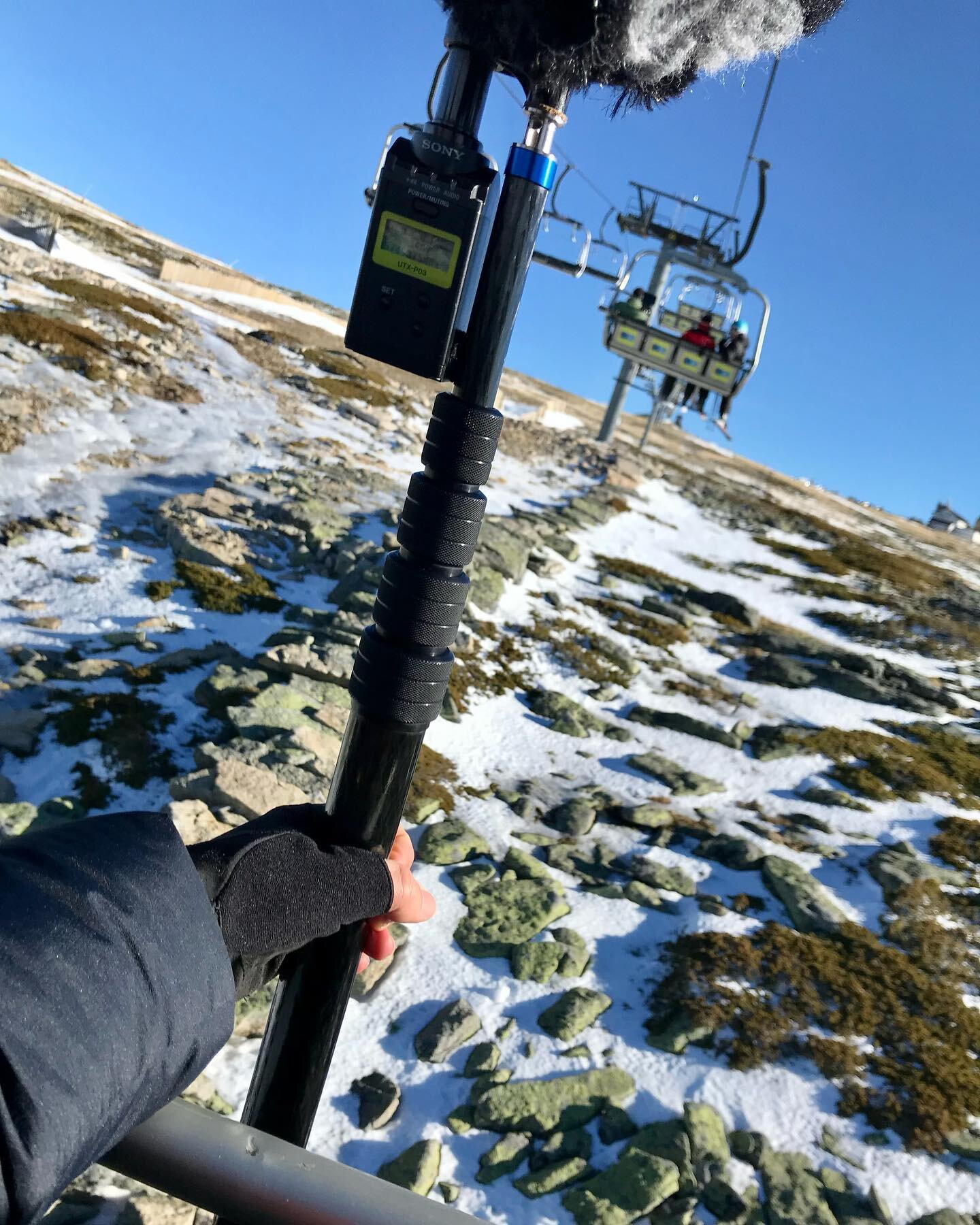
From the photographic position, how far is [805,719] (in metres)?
10.5

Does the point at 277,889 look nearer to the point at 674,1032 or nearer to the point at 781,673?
the point at 674,1032

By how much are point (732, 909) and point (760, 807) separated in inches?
74.9

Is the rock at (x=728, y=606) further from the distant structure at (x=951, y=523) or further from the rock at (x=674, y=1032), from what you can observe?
the distant structure at (x=951, y=523)

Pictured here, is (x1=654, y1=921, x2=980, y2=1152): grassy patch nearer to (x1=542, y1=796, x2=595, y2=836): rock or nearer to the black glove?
(x1=542, y1=796, x2=595, y2=836): rock

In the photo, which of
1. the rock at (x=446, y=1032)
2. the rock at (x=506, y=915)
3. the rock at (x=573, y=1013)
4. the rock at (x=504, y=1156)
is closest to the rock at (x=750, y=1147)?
the rock at (x=573, y=1013)

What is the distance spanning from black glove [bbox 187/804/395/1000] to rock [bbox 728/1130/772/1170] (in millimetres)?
3630

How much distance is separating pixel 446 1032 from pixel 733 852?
10.6ft

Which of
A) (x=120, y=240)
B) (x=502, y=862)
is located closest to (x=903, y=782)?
(x=502, y=862)

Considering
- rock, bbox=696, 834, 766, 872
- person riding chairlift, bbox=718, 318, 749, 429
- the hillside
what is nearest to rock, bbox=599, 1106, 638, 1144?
the hillside

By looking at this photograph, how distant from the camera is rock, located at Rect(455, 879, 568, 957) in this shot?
5.44 metres

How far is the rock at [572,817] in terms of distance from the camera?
22.9 feet

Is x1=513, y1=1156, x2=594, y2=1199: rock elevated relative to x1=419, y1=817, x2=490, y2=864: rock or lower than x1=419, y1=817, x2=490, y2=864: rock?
lower

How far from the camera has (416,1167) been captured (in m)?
4.00

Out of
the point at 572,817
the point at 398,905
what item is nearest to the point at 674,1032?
the point at 572,817
